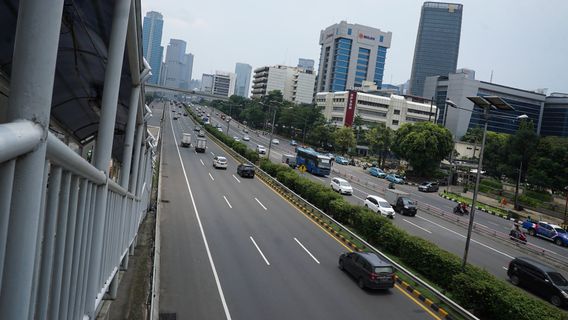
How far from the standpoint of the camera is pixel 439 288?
1808 centimetres

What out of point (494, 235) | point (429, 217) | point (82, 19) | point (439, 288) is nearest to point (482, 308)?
point (439, 288)

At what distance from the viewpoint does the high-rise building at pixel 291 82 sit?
171m

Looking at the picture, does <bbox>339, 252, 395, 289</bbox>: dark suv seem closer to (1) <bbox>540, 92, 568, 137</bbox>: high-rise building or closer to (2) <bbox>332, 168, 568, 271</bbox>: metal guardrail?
(2) <bbox>332, 168, 568, 271</bbox>: metal guardrail

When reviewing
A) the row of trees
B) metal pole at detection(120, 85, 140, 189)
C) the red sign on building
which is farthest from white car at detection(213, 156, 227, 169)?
the red sign on building

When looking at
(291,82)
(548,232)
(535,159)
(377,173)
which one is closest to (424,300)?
(548,232)

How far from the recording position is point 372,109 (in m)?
116

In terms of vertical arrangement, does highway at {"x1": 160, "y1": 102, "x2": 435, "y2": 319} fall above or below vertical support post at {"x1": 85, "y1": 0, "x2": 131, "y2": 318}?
below

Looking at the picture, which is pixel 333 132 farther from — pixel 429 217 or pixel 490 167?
pixel 429 217

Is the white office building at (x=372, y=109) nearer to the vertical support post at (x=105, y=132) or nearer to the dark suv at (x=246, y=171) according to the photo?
the dark suv at (x=246, y=171)

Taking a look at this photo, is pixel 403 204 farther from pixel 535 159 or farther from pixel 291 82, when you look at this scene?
pixel 291 82

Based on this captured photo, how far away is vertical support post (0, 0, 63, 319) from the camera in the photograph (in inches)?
69.2

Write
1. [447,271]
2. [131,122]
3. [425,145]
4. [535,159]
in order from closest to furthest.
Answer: [131,122]
[447,271]
[535,159]
[425,145]

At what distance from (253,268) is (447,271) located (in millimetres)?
8098

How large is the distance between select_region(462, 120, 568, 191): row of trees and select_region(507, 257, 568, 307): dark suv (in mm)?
35489
